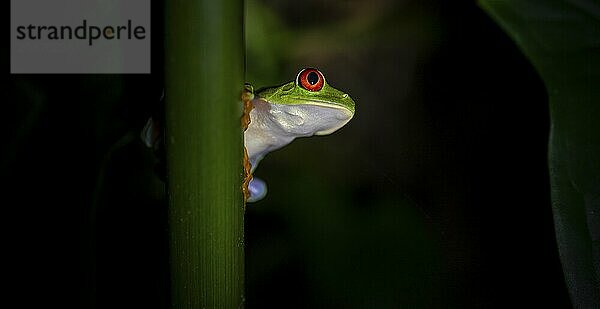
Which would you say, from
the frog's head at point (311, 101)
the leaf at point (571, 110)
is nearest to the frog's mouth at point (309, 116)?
the frog's head at point (311, 101)

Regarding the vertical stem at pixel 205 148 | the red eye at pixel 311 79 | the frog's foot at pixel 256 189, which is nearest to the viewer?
the vertical stem at pixel 205 148

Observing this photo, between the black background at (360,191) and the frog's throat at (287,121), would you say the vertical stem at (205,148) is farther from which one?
the frog's throat at (287,121)

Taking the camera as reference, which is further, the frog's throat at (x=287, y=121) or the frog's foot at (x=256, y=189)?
the frog's foot at (x=256, y=189)

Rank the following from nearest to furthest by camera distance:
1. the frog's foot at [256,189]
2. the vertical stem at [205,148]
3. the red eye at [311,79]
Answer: the vertical stem at [205,148], the red eye at [311,79], the frog's foot at [256,189]

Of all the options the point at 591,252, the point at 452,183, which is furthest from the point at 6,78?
the point at 452,183

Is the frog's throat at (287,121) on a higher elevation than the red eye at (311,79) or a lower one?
lower

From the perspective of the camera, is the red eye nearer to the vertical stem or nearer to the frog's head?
the frog's head

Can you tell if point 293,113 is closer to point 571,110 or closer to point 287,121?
point 287,121
